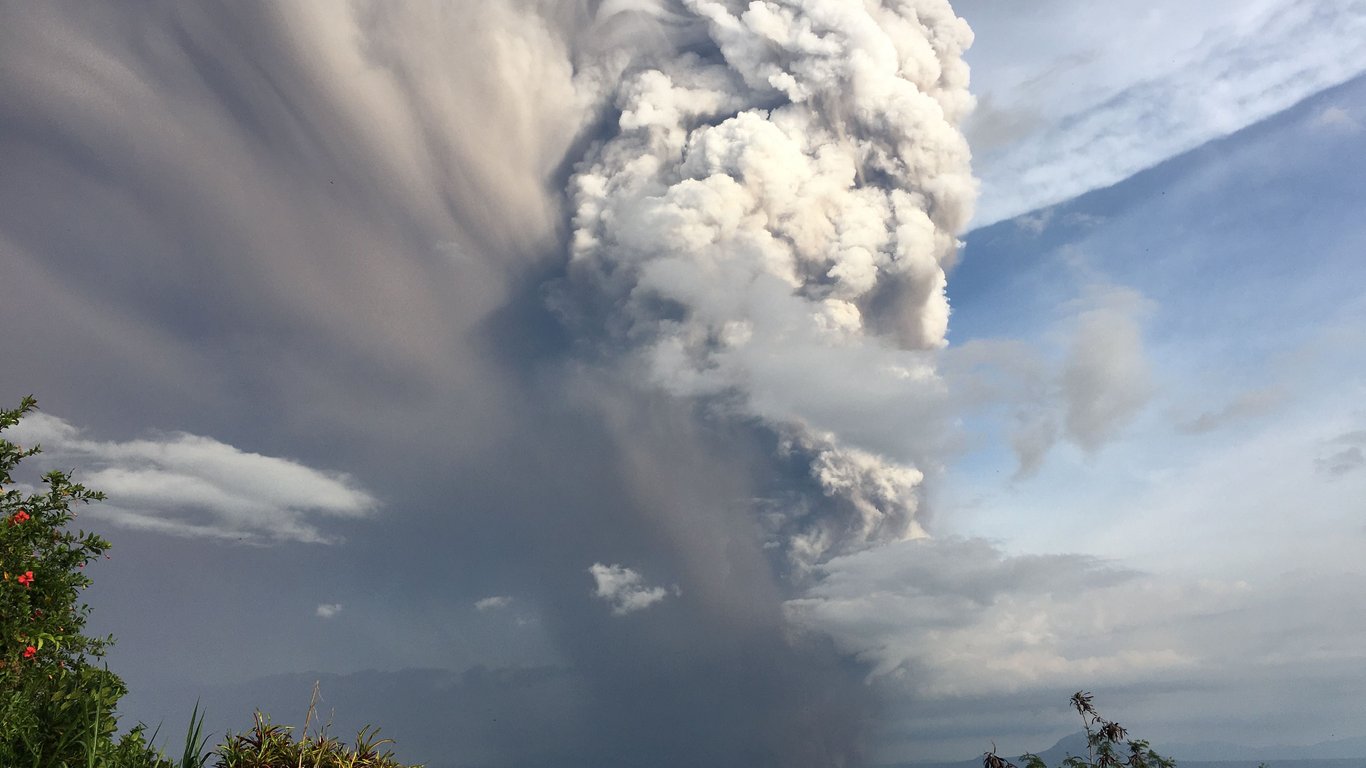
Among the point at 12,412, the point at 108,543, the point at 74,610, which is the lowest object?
the point at 74,610

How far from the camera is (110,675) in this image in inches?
674

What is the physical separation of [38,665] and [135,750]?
3.83 metres

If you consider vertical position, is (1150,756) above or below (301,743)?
below

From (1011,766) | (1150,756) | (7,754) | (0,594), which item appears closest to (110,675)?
(0,594)

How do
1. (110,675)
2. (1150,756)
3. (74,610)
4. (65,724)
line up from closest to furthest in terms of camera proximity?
1. (65,724)
2. (110,675)
3. (74,610)
4. (1150,756)

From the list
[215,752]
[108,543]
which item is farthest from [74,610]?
[215,752]

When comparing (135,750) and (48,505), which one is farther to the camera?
(48,505)

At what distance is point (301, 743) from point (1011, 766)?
2811 cm

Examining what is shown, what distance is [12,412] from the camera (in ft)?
61.7

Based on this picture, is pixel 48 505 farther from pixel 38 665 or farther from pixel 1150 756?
pixel 1150 756

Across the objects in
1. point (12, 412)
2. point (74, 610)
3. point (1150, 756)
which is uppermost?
point (12, 412)

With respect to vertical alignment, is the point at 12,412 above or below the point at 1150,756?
above

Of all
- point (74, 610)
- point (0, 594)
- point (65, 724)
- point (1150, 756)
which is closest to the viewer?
point (65, 724)

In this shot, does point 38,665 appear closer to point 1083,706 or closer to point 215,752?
point 215,752
